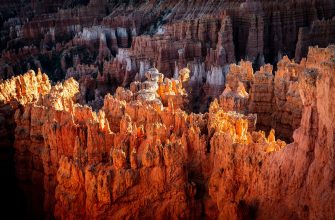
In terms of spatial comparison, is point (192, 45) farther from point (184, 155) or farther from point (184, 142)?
point (184, 155)

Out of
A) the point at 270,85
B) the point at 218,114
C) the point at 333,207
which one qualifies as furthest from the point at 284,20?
the point at 333,207

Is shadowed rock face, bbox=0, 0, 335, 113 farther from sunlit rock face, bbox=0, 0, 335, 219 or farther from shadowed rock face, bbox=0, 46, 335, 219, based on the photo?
shadowed rock face, bbox=0, 46, 335, 219

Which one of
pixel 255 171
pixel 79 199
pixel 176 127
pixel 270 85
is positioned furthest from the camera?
pixel 270 85

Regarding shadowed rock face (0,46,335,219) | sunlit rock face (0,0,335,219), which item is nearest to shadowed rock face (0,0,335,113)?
sunlit rock face (0,0,335,219)

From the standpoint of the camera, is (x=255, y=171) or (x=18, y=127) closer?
(x=255, y=171)

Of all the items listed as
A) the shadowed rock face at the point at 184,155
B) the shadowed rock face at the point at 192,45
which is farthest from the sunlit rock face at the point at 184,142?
the shadowed rock face at the point at 192,45

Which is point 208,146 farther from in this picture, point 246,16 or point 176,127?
point 246,16

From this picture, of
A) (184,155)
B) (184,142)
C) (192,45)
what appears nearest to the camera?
(184,155)

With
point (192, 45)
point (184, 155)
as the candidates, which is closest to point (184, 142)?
point (184, 155)
